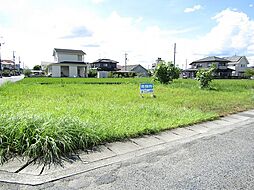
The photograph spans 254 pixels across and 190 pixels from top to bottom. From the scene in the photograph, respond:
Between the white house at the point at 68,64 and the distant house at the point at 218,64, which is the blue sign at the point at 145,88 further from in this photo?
the distant house at the point at 218,64

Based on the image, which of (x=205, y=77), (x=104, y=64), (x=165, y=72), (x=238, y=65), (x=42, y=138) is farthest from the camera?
(x=238, y=65)

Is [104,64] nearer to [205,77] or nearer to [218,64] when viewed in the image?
[218,64]

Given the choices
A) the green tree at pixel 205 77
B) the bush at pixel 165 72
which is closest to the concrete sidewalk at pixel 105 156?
the green tree at pixel 205 77

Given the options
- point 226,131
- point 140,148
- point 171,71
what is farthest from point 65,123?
point 171,71

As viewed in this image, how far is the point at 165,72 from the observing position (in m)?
23.3

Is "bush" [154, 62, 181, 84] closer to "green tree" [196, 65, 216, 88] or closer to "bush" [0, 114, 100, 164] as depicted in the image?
"green tree" [196, 65, 216, 88]

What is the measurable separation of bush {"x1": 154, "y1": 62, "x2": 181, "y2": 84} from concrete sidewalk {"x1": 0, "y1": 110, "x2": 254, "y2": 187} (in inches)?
680

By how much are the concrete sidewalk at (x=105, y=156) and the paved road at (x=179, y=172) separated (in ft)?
0.41

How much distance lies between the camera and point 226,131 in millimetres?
5523

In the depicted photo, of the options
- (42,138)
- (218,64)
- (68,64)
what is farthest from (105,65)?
(42,138)

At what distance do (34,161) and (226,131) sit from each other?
4.35m

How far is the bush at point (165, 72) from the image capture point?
22.9 meters

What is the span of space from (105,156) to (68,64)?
41.0 meters

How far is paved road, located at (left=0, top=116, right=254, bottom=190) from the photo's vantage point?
280 centimetres
